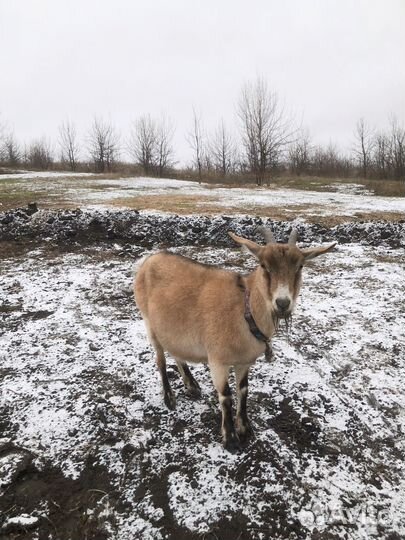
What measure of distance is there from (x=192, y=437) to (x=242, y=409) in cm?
→ 56

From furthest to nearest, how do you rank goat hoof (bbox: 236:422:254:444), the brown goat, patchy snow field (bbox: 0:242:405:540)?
goat hoof (bbox: 236:422:254:444) → the brown goat → patchy snow field (bbox: 0:242:405:540)

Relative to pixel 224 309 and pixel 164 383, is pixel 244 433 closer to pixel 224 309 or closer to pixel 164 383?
pixel 164 383

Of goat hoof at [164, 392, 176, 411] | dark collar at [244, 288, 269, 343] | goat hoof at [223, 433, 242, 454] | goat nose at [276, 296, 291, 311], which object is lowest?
goat hoof at [223, 433, 242, 454]

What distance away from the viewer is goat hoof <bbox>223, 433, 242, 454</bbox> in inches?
140

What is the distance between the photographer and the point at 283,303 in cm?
294

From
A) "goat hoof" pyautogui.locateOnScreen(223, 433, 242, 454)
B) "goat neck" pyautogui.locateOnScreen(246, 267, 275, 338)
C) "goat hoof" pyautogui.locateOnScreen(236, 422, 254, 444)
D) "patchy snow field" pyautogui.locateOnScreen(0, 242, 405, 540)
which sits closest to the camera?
"patchy snow field" pyautogui.locateOnScreen(0, 242, 405, 540)

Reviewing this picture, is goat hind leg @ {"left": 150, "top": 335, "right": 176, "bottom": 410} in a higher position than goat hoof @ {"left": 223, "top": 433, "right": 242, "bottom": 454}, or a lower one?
higher

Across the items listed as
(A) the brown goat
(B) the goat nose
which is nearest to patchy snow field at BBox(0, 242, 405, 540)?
(A) the brown goat

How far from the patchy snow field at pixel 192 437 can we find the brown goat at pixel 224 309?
385 millimetres

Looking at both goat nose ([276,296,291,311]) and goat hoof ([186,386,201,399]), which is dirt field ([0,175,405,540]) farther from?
goat nose ([276,296,291,311])

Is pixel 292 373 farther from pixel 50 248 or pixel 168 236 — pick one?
pixel 50 248

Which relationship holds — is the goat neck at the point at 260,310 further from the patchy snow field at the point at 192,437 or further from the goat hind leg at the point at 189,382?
the goat hind leg at the point at 189,382

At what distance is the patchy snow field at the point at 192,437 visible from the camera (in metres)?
2.91

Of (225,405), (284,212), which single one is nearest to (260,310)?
(225,405)
